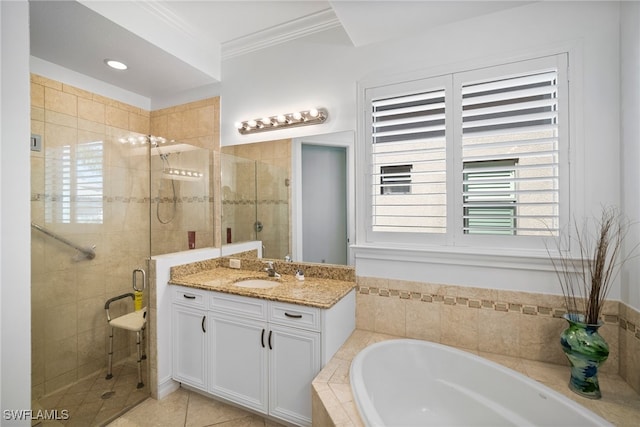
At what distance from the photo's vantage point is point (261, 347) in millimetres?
1777

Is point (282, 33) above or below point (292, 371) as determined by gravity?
above

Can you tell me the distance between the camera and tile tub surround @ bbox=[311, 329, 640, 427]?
3.97 feet

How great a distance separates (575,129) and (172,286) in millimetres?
2780

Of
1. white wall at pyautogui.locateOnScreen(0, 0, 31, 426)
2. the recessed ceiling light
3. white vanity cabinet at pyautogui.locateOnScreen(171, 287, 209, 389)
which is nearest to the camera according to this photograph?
white wall at pyautogui.locateOnScreen(0, 0, 31, 426)

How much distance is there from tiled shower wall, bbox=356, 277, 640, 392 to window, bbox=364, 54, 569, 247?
347 millimetres

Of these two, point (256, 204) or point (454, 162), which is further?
point (256, 204)

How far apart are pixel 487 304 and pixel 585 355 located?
0.48m

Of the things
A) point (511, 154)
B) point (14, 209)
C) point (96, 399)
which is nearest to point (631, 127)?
point (511, 154)

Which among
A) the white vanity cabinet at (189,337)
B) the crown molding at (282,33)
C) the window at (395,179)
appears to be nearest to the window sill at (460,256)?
the window at (395,179)

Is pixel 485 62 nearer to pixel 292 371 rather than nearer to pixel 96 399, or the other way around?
pixel 292 371

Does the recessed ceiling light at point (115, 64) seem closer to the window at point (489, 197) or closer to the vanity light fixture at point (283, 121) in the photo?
the vanity light fixture at point (283, 121)

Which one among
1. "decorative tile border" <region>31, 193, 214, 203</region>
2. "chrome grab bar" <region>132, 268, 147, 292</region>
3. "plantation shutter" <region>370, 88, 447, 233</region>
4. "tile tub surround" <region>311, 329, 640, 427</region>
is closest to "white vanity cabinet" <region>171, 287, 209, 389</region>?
"chrome grab bar" <region>132, 268, 147, 292</region>

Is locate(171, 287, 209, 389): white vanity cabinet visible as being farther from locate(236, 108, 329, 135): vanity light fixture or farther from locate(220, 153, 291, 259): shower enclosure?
locate(236, 108, 329, 135): vanity light fixture

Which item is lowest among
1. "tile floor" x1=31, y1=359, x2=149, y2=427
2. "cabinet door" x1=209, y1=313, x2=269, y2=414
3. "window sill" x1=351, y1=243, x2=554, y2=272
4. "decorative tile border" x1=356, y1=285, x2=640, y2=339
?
"tile floor" x1=31, y1=359, x2=149, y2=427
